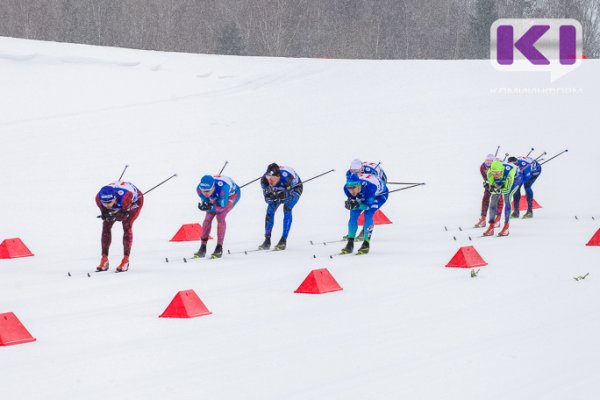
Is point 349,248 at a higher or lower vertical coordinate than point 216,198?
lower

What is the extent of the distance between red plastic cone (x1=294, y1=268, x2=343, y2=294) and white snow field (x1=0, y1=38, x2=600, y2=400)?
0.58ft

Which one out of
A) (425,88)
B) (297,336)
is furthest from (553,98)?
(297,336)

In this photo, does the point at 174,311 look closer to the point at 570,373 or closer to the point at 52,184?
the point at 570,373

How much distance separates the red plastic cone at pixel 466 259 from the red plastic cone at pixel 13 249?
21.4 feet

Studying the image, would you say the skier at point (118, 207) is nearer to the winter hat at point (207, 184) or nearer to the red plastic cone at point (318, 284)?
the winter hat at point (207, 184)

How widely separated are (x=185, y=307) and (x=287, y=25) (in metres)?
53.5

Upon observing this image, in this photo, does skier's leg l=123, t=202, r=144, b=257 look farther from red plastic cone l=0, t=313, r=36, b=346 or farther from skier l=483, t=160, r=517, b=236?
skier l=483, t=160, r=517, b=236

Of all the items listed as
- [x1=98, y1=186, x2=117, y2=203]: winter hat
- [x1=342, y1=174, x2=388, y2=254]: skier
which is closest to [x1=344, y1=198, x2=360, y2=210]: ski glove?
[x1=342, y1=174, x2=388, y2=254]: skier

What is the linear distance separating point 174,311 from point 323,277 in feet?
6.49

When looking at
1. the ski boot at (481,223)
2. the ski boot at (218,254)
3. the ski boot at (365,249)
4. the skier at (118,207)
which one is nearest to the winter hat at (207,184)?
the ski boot at (218,254)

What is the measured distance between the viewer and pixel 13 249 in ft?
46.1

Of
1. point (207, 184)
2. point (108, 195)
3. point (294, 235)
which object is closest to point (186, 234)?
point (294, 235)

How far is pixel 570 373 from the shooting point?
642 centimetres

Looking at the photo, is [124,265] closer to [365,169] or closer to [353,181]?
[353,181]
